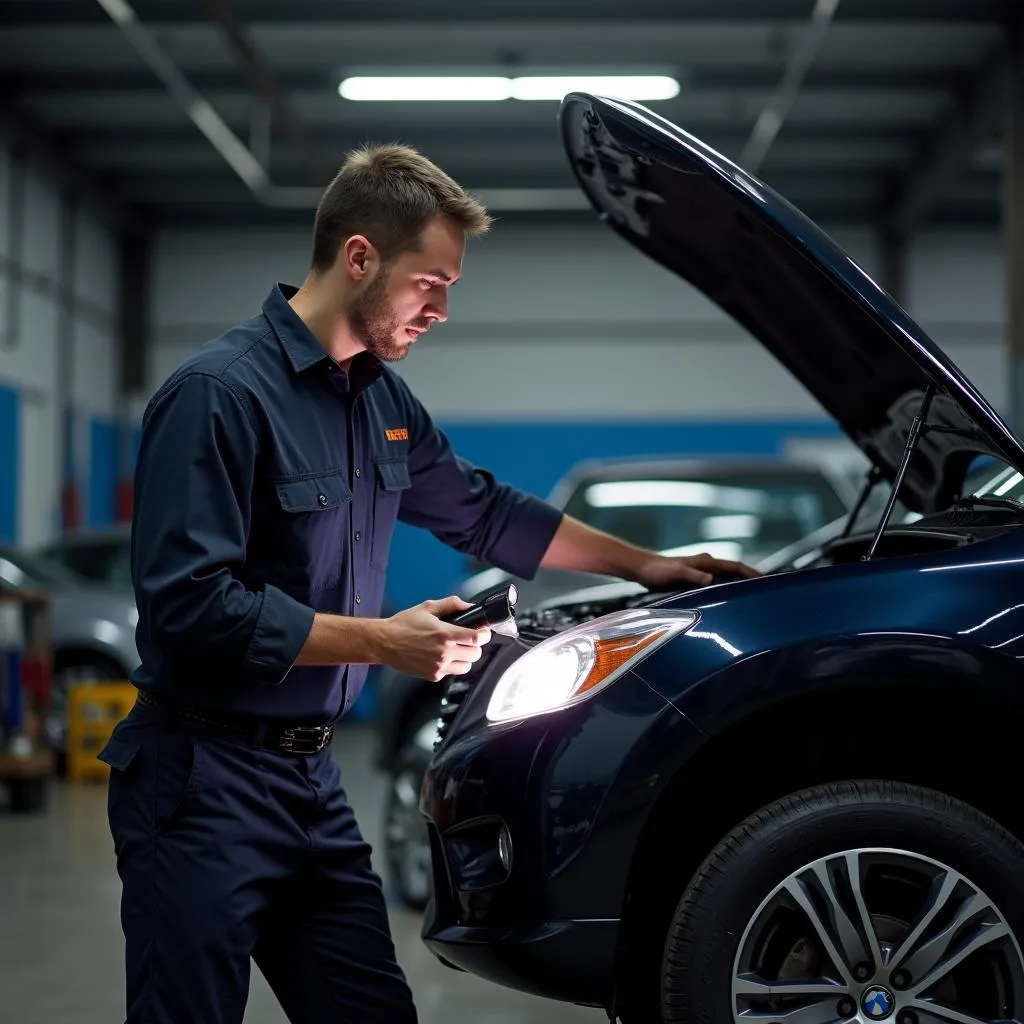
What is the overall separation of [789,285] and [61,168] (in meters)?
11.5

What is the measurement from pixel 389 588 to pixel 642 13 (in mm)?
6341

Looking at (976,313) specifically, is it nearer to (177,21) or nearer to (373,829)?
(177,21)

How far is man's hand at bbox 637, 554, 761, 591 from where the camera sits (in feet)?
8.96

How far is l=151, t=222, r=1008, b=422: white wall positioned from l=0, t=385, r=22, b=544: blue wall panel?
136 inches

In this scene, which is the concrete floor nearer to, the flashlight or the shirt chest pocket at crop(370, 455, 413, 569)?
the shirt chest pocket at crop(370, 455, 413, 569)

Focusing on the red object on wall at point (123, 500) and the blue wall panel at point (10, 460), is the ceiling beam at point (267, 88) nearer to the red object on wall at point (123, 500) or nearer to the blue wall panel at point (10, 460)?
the blue wall panel at point (10, 460)

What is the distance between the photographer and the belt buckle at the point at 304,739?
7.00 ft

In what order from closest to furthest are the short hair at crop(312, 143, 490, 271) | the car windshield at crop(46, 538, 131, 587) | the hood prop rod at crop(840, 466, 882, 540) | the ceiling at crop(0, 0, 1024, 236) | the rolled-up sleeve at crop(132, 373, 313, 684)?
the rolled-up sleeve at crop(132, 373, 313, 684), the short hair at crop(312, 143, 490, 271), the hood prop rod at crop(840, 466, 882, 540), the ceiling at crop(0, 0, 1024, 236), the car windshield at crop(46, 538, 131, 587)

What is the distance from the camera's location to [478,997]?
391 centimetres

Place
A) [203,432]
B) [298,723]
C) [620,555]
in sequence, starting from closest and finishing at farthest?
[203,432], [298,723], [620,555]

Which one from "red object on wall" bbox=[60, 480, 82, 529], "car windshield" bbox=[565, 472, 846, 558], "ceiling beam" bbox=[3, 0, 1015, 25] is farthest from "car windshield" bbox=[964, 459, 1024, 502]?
"red object on wall" bbox=[60, 480, 82, 529]

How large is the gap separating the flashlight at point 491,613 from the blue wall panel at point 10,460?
10100 mm

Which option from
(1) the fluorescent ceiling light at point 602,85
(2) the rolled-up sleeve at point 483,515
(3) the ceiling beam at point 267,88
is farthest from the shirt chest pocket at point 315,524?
(1) the fluorescent ceiling light at point 602,85

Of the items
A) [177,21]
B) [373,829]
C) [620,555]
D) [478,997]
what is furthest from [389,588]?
[620,555]
